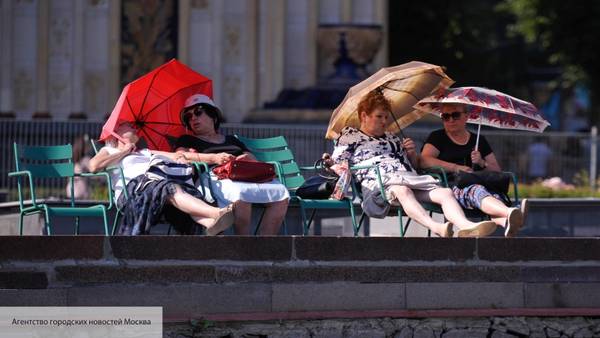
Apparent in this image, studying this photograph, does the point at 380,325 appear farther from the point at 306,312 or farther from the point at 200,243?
the point at 200,243

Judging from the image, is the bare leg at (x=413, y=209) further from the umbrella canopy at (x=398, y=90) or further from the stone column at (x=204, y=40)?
the stone column at (x=204, y=40)

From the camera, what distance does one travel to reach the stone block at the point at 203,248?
Result: 9656 mm

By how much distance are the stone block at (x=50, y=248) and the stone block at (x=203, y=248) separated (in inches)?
5.0

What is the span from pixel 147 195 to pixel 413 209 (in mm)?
2063

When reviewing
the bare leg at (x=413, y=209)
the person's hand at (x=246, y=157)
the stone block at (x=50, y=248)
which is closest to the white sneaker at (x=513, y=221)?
the bare leg at (x=413, y=209)

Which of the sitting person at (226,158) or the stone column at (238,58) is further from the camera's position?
the stone column at (238,58)

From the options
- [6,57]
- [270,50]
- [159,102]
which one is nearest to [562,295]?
[159,102]

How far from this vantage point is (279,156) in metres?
13.1

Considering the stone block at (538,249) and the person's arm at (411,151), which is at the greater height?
the person's arm at (411,151)

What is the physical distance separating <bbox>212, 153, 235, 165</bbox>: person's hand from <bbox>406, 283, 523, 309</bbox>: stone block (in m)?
2.27

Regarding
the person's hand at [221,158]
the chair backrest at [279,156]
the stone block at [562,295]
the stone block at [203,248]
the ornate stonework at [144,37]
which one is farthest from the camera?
the ornate stonework at [144,37]

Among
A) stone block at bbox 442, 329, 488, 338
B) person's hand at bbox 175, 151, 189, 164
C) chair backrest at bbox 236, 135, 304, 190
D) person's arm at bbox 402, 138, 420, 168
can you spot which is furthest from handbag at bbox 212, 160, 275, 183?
stone block at bbox 442, 329, 488, 338

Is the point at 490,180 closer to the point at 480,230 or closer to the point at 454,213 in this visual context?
the point at 454,213

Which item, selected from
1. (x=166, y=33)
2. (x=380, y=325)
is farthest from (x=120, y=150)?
(x=166, y=33)
